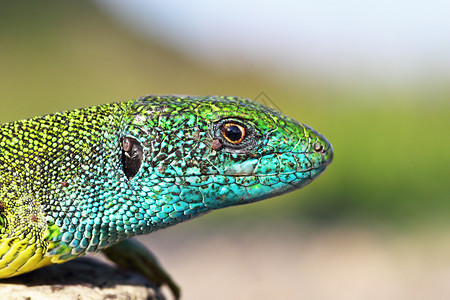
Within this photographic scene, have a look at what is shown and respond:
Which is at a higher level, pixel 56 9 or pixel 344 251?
pixel 56 9

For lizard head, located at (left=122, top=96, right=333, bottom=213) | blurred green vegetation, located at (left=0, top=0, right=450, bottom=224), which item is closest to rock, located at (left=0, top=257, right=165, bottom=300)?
lizard head, located at (left=122, top=96, right=333, bottom=213)

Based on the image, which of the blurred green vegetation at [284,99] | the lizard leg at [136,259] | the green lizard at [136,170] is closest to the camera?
the green lizard at [136,170]

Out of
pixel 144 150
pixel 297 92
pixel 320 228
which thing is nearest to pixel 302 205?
pixel 320 228

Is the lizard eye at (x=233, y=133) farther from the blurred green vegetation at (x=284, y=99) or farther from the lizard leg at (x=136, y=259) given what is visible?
the blurred green vegetation at (x=284, y=99)

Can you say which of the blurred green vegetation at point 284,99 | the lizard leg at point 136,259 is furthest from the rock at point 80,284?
the blurred green vegetation at point 284,99

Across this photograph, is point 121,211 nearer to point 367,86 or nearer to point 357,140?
point 357,140

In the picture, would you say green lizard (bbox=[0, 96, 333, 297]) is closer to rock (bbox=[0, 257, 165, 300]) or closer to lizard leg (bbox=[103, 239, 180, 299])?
rock (bbox=[0, 257, 165, 300])

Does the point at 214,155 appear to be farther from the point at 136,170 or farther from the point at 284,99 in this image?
the point at 284,99
